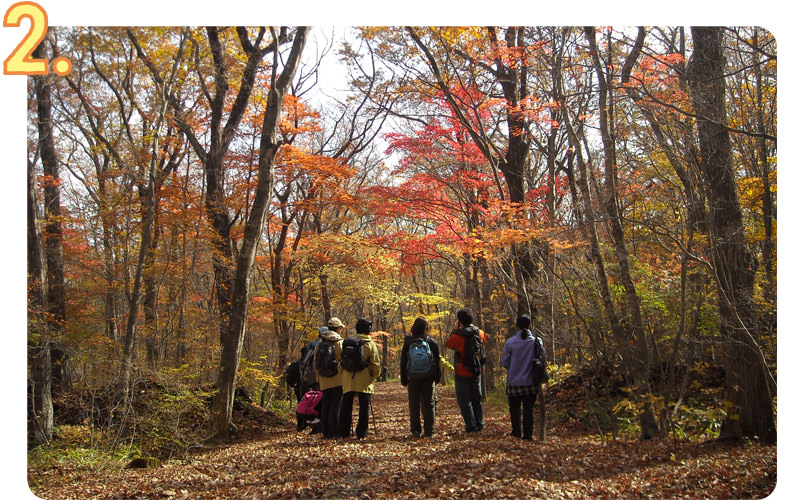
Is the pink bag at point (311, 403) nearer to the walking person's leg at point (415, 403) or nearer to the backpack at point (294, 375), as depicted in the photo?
the backpack at point (294, 375)

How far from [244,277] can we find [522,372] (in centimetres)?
389

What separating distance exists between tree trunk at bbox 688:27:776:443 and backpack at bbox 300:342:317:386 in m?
4.96

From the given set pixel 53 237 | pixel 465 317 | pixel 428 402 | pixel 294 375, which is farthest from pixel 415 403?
pixel 53 237

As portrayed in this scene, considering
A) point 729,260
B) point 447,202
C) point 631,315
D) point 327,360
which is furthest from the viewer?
point 447,202

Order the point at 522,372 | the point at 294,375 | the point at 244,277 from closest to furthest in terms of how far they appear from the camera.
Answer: the point at 522,372, the point at 244,277, the point at 294,375

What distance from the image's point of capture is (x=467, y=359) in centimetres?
603

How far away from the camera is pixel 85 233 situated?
11859mm

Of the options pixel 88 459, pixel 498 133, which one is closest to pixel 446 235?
pixel 498 133

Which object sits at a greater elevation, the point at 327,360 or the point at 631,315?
the point at 631,315

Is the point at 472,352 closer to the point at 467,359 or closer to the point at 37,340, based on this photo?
the point at 467,359

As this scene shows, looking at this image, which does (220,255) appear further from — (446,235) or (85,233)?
(446,235)

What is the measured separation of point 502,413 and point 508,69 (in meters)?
6.95

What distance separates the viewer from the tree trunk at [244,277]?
6.74 metres

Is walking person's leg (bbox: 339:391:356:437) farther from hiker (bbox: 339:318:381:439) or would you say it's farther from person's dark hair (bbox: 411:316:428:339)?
person's dark hair (bbox: 411:316:428:339)
